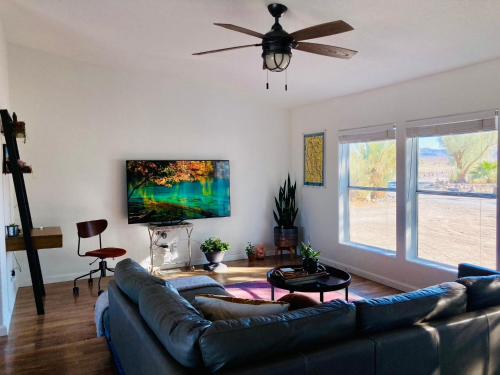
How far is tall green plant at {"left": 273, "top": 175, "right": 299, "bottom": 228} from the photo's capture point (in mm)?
6488

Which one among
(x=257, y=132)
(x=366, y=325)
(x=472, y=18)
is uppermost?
(x=472, y=18)

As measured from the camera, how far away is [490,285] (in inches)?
93.7

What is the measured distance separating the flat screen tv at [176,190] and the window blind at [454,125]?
282 centimetres

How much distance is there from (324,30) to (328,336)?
1885 millimetres

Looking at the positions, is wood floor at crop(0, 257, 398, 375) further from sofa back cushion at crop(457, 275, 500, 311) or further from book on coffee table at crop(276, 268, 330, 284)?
sofa back cushion at crop(457, 275, 500, 311)

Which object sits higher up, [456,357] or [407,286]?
[456,357]

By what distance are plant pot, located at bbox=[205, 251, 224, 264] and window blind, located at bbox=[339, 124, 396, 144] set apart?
237 centimetres

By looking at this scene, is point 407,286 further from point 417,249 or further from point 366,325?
point 366,325

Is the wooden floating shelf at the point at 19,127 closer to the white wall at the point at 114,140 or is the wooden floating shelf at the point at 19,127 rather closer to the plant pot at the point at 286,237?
the white wall at the point at 114,140

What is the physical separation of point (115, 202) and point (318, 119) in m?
3.22

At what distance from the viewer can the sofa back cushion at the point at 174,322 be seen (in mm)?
1662

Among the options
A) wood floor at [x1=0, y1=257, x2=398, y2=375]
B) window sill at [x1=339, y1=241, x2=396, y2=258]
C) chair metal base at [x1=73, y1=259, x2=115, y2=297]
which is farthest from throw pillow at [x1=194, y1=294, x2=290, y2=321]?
window sill at [x1=339, y1=241, x2=396, y2=258]

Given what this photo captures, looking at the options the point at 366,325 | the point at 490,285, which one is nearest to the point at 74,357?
the point at 366,325

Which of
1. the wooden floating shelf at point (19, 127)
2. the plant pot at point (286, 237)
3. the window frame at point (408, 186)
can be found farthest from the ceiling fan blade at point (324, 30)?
the plant pot at point (286, 237)
